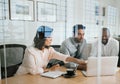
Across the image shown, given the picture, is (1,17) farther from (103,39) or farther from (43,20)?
(103,39)

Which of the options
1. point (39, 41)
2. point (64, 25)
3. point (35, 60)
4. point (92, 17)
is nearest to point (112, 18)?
point (92, 17)

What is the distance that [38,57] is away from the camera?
1921 millimetres

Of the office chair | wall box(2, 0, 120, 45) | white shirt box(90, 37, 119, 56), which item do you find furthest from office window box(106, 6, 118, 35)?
the office chair

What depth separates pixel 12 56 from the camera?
2158 mm

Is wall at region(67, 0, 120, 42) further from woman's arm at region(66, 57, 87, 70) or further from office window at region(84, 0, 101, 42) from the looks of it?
woman's arm at region(66, 57, 87, 70)

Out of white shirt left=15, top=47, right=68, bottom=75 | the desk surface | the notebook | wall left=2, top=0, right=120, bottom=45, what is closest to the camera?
the desk surface

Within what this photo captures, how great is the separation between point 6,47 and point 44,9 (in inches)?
28.1

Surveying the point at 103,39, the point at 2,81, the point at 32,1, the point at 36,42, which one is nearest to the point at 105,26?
the point at 103,39

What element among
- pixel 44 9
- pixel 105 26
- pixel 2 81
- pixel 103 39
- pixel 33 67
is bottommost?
pixel 2 81

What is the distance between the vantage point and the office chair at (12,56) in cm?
203

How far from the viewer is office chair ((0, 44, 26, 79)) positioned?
2.03 metres

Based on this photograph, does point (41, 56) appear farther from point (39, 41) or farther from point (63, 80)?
point (63, 80)

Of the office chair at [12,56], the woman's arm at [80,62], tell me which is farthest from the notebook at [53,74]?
the office chair at [12,56]

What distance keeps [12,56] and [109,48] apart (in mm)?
1228
